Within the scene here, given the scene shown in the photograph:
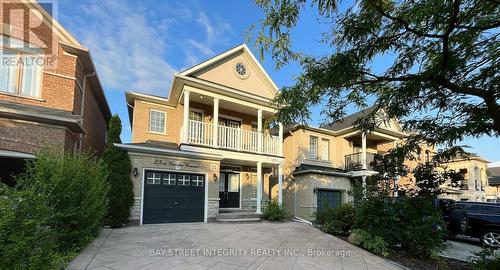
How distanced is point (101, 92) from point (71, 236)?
31.6 feet

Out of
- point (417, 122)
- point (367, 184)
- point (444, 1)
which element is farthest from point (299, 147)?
point (444, 1)

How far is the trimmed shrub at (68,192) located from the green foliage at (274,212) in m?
8.54

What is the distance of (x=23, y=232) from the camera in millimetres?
4426

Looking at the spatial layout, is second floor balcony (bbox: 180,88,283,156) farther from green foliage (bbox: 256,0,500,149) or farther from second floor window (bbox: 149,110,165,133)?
green foliage (bbox: 256,0,500,149)

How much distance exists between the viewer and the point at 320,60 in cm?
637

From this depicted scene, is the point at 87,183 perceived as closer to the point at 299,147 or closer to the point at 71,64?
the point at 71,64

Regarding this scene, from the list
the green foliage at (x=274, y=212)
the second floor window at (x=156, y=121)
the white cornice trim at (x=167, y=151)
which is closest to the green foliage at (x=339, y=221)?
the green foliage at (x=274, y=212)

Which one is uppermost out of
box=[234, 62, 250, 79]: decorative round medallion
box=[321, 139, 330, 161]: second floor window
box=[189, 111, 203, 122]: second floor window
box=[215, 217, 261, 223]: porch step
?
box=[234, 62, 250, 79]: decorative round medallion

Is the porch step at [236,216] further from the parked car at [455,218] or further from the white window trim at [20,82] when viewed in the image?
the white window trim at [20,82]

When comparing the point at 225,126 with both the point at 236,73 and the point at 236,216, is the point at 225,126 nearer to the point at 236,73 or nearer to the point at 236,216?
the point at 236,73

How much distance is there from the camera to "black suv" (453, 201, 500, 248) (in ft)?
38.7

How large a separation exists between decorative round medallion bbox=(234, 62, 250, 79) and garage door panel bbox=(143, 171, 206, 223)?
19.6 feet

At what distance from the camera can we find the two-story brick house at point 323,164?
18609mm
